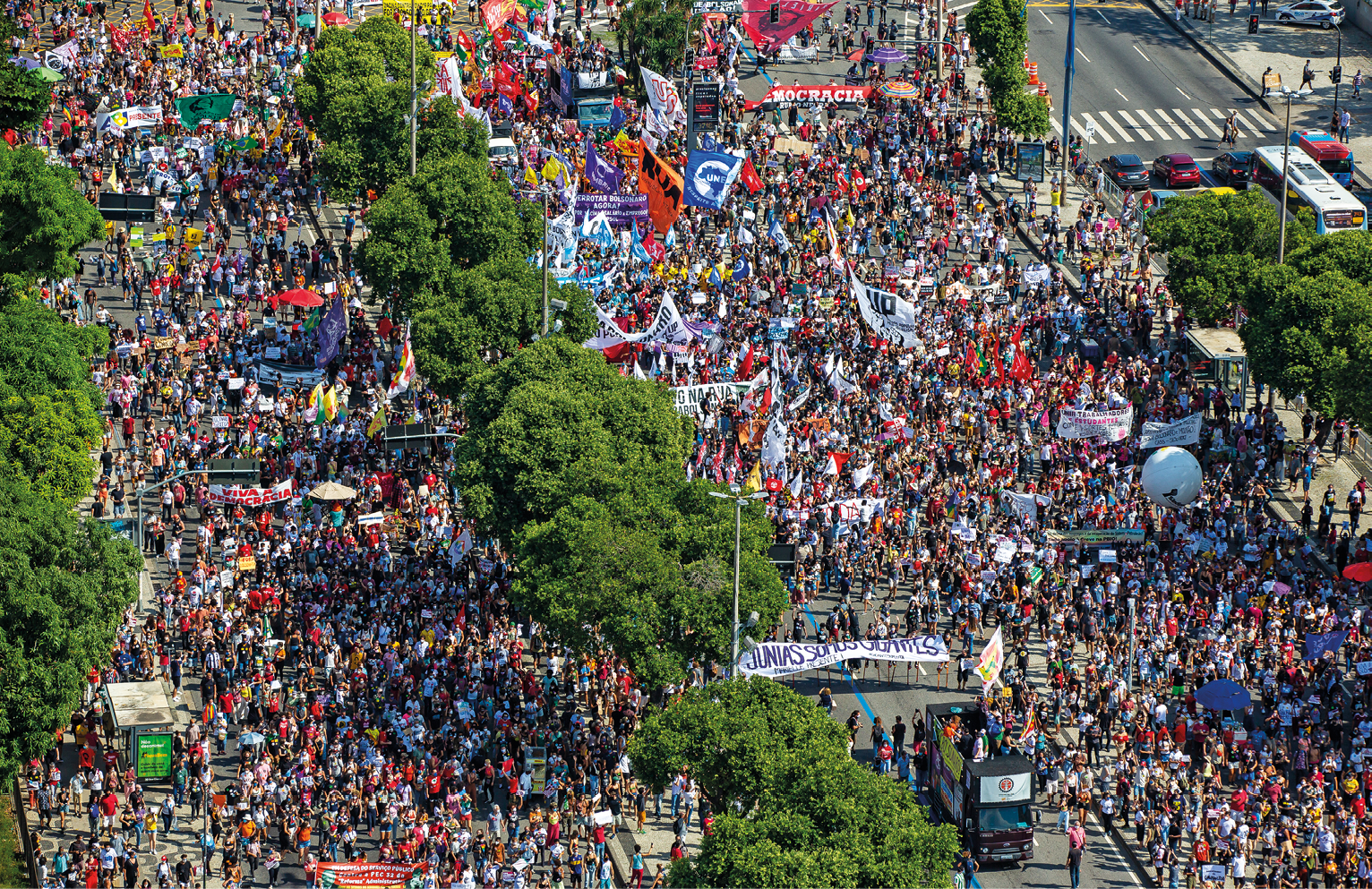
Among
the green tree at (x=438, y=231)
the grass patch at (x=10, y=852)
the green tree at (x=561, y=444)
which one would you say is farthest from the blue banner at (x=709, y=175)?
the grass patch at (x=10, y=852)

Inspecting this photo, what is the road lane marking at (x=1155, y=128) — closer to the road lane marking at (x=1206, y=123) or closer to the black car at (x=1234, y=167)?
the road lane marking at (x=1206, y=123)

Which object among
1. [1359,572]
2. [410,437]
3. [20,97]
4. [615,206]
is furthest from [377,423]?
[1359,572]

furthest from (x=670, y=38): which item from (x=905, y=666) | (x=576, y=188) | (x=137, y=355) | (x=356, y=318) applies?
(x=905, y=666)

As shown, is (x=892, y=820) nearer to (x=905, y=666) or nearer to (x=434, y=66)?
(x=905, y=666)

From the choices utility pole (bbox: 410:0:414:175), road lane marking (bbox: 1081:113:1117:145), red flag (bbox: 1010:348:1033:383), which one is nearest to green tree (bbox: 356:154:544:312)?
utility pole (bbox: 410:0:414:175)

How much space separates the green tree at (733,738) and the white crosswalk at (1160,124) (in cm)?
5840

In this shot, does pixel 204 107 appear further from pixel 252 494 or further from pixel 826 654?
pixel 826 654

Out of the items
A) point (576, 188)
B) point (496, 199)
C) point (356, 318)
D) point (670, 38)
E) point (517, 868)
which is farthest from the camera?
point (670, 38)

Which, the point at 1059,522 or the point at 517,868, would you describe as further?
the point at 1059,522

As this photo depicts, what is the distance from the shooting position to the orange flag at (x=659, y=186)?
86.4 meters

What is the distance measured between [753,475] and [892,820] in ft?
82.8

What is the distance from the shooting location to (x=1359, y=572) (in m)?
75.4

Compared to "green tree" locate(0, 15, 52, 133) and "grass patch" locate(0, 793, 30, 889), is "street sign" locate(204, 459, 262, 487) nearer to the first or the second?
"grass patch" locate(0, 793, 30, 889)

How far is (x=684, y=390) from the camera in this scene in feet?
265
